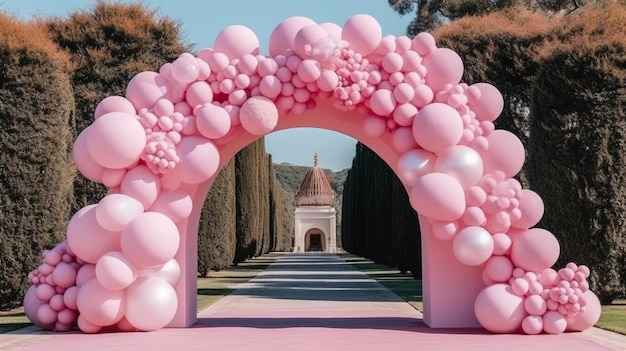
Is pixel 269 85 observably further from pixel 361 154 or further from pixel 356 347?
pixel 361 154

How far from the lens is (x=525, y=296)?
328 inches

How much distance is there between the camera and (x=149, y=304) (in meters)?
8.26

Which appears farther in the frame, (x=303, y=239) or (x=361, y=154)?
(x=303, y=239)

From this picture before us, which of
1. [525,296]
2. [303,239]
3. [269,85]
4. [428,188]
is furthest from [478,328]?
[303,239]

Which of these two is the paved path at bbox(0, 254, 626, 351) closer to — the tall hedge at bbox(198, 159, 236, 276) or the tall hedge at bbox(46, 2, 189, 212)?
the tall hedge at bbox(46, 2, 189, 212)

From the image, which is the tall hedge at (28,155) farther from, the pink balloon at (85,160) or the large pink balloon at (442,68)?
the large pink balloon at (442,68)

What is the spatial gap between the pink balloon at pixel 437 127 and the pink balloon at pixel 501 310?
1.82m

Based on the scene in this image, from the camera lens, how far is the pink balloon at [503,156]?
29.1ft

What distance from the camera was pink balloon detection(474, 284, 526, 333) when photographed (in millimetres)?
8219

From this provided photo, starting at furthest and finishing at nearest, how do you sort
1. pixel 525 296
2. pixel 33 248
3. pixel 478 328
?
pixel 33 248 → pixel 478 328 → pixel 525 296

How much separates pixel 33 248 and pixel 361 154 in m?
24.9

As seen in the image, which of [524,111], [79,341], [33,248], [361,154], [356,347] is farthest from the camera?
[361,154]

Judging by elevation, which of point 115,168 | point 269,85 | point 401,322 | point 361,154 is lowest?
point 401,322

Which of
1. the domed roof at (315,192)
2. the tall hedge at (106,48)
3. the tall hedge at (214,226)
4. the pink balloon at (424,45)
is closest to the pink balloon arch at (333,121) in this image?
the pink balloon at (424,45)
